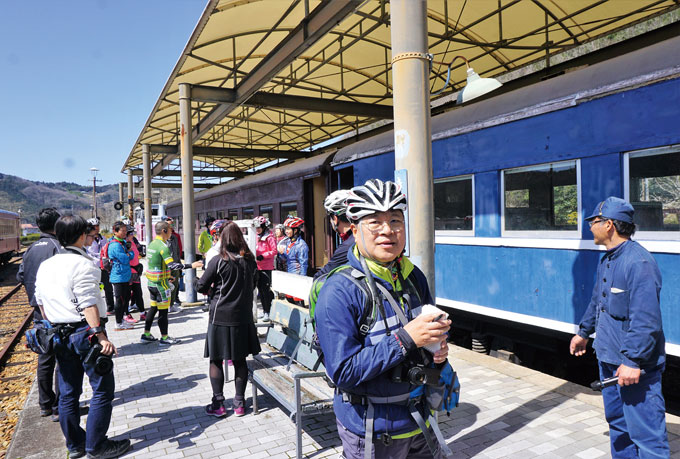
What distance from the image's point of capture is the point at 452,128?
19.6 ft

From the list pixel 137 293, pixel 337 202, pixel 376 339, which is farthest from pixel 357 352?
pixel 137 293

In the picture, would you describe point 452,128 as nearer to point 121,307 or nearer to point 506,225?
point 506,225

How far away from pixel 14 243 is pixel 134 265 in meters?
23.6

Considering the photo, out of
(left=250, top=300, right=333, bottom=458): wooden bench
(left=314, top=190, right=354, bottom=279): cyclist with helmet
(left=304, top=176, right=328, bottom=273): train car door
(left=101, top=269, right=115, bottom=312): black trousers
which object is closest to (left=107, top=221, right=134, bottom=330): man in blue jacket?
(left=101, top=269, right=115, bottom=312): black trousers

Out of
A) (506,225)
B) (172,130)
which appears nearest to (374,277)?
(506,225)

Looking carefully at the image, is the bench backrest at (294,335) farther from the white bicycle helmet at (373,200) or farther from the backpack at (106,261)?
the backpack at (106,261)

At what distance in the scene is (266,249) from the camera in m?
7.75

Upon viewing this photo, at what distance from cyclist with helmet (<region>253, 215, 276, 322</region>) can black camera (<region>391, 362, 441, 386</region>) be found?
6.05 metres

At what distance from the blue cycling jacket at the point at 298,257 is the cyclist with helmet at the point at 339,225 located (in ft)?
10.5

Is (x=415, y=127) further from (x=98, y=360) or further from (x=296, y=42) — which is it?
(x=296, y=42)

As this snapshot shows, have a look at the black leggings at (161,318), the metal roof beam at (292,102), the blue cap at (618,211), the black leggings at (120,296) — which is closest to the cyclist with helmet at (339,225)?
the blue cap at (618,211)

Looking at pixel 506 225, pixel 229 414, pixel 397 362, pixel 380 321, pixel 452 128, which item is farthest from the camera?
pixel 452 128

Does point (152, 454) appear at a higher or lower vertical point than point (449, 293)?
lower

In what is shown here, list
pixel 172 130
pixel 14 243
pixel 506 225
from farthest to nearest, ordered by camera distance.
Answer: pixel 14 243 → pixel 172 130 → pixel 506 225
